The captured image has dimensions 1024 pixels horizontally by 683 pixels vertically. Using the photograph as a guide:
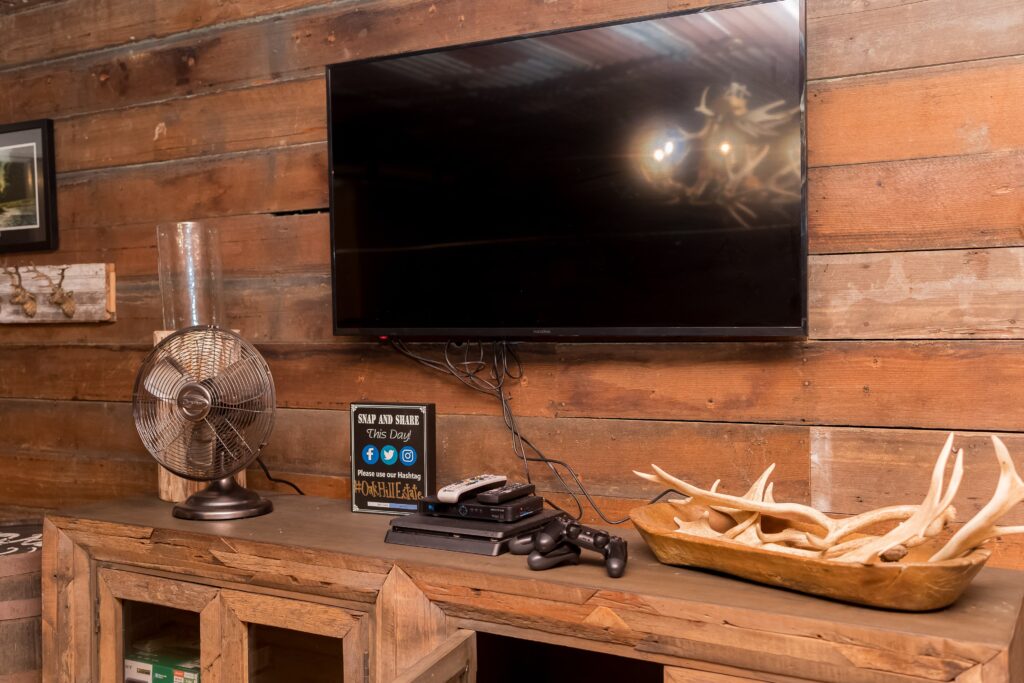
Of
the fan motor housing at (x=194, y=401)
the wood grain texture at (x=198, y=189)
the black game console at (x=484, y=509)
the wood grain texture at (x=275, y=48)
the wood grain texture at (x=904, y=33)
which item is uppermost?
the wood grain texture at (x=275, y=48)

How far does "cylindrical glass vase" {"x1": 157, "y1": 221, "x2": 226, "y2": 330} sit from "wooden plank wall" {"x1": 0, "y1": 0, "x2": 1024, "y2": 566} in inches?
7.1

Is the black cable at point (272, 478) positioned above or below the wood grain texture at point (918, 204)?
below

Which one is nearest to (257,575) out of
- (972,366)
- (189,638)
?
(189,638)

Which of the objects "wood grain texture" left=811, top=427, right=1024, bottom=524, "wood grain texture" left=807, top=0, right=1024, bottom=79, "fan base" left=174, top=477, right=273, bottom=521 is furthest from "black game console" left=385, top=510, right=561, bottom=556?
"wood grain texture" left=807, top=0, right=1024, bottom=79

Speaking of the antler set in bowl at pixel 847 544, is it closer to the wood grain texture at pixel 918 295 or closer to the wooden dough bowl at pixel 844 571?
the wooden dough bowl at pixel 844 571

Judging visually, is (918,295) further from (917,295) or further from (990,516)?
(990,516)

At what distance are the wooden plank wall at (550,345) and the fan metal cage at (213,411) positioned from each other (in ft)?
1.07

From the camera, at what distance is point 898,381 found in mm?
1716

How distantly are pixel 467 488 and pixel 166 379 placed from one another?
0.77 meters

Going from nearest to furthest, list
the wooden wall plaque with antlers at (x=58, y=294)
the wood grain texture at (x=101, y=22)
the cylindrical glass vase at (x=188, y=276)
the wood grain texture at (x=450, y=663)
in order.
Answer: the wood grain texture at (x=450, y=663)
the cylindrical glass vase at (x=188, y=276)
the wood grain texture at (x=101, y=22)
the wooden wall plaque with antlers at (x=58, y=294)

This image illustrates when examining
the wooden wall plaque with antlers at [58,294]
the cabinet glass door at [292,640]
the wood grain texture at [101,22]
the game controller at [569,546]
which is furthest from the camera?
the wooden wall plaque with antlers at [58,294]

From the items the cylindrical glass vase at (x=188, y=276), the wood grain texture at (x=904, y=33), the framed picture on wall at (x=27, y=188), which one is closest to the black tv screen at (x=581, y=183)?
the wood grain texture at (x=904, y=33)

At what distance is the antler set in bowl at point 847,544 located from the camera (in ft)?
4.12

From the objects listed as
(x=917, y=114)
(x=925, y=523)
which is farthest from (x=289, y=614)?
(x=917, y=114)
